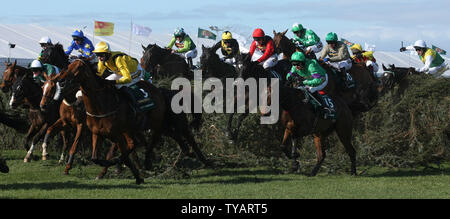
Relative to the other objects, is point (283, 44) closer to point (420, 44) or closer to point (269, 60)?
point (269, 60)

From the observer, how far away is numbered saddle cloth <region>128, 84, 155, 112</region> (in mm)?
11324

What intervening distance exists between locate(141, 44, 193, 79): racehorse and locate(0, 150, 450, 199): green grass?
570 centimetres

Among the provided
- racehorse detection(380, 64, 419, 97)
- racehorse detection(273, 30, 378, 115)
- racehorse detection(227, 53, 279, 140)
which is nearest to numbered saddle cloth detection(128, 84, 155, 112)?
racehorse detection(227, 53, 279, 140)

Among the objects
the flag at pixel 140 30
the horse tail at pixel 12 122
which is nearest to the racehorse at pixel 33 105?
the horse tail at pixel 12 122

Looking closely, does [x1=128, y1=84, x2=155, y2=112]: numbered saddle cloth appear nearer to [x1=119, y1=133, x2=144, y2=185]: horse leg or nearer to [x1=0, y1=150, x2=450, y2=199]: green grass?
[x1=119, y1=133, x2=144, y2=185]: horse leg

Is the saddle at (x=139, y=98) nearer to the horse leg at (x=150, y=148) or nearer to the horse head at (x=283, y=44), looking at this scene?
the horse leg at (x=150, y=148)

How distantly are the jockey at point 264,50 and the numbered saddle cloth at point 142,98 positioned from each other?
309cm

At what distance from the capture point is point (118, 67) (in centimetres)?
1087

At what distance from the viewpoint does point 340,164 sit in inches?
503

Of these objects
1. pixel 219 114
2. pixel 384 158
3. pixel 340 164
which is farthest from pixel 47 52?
pixel 384 158

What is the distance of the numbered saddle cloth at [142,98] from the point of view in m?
11.3
